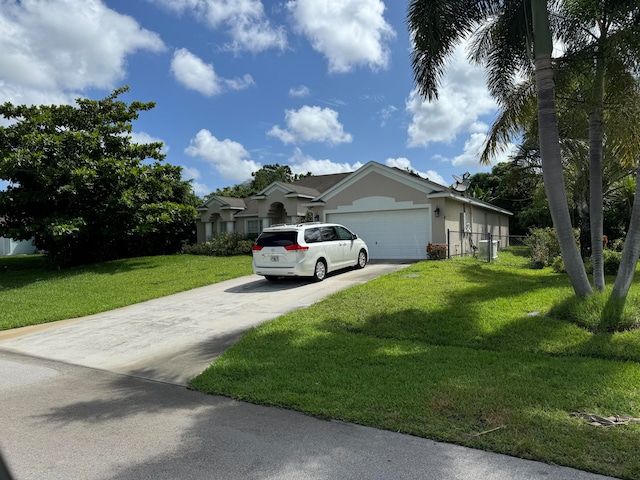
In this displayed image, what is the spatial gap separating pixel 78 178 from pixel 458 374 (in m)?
16.7

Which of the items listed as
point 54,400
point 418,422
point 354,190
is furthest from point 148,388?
point 354,190

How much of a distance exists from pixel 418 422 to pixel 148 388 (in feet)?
11.2

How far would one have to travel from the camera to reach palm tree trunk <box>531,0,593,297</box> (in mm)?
7551

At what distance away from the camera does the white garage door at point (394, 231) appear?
17.8 m

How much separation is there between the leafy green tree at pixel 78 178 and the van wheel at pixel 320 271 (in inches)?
405

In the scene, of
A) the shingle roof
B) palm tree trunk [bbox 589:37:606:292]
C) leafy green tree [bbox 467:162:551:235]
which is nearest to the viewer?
palm tree trunk [bbox 589:37:606:292]

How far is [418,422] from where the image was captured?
396cm

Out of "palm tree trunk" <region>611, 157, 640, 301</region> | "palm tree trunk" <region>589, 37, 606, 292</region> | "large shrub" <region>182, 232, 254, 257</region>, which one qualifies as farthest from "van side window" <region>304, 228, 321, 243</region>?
"large shrub" <region>182, 232, 254, 257</region>

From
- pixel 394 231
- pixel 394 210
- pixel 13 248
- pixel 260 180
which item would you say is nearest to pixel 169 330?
pixel 394 231

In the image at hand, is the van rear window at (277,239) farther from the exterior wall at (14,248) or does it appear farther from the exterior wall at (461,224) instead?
the exterior wall at (14,248)

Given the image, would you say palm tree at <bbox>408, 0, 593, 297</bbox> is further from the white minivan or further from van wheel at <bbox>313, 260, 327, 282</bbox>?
van wheel at <bbox>313, 260, 327, 282</bbox>

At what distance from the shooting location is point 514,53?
10.4 m

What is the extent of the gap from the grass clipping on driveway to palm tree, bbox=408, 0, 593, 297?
170 centimetres

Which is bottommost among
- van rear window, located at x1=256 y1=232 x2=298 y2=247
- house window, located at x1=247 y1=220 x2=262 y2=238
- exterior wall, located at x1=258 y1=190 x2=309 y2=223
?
van rear window, located at x1=256 y1=232 x2=298 y2=247
